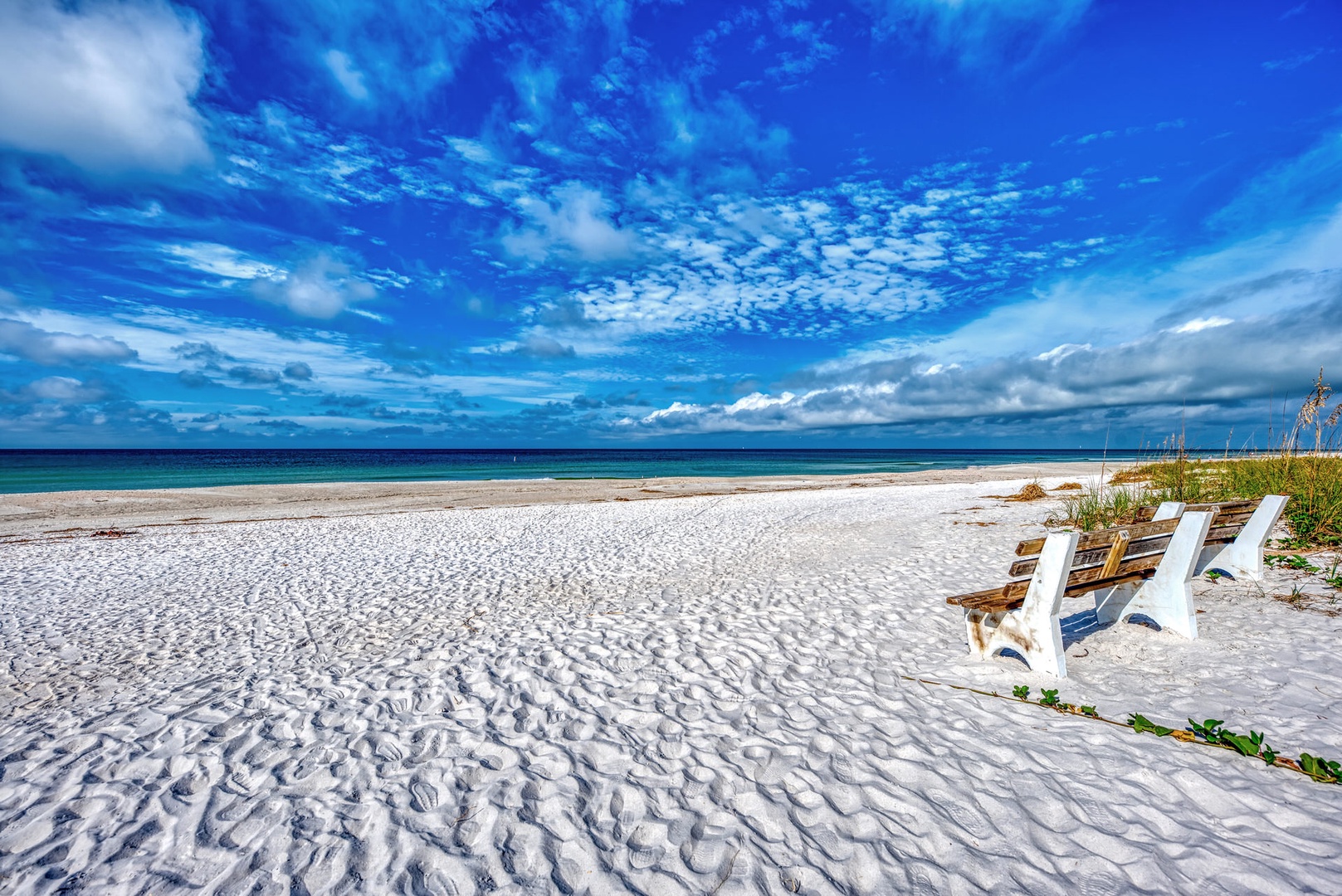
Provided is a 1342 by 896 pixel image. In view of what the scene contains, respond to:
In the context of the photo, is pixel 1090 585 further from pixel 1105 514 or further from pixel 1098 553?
pixel 1105 514

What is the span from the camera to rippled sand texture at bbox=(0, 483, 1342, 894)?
263 centimetres

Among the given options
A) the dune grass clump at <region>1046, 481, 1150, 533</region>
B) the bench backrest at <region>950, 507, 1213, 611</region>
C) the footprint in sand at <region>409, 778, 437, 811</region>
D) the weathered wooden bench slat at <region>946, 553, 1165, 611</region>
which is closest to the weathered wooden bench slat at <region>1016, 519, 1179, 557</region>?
the bench backrest at <region>950, 507, 1213, 611</region>

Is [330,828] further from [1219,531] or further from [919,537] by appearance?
[919,537]

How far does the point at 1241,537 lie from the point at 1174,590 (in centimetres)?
239

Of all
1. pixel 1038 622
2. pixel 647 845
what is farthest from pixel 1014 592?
pixel 647 845

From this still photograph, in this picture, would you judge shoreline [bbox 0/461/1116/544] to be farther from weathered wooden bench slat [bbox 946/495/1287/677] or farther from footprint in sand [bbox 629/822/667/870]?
footprint in sand [bbox 629/822/667/870]

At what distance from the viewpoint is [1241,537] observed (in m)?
6.41

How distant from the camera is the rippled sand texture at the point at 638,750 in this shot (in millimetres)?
2631

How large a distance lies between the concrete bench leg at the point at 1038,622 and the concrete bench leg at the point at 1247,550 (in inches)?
129

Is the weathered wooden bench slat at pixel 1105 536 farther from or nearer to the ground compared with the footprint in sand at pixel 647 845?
farther from the ground

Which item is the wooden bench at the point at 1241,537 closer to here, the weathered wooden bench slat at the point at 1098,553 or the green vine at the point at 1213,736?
the weathered wooden bench slat at the point at 1098,553

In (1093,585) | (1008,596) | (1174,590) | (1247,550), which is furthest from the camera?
(1247,550)

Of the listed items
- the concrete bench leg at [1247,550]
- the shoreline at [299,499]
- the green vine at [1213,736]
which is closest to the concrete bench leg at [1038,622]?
the green vine at [1213,736]

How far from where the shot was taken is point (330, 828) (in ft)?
9.53
